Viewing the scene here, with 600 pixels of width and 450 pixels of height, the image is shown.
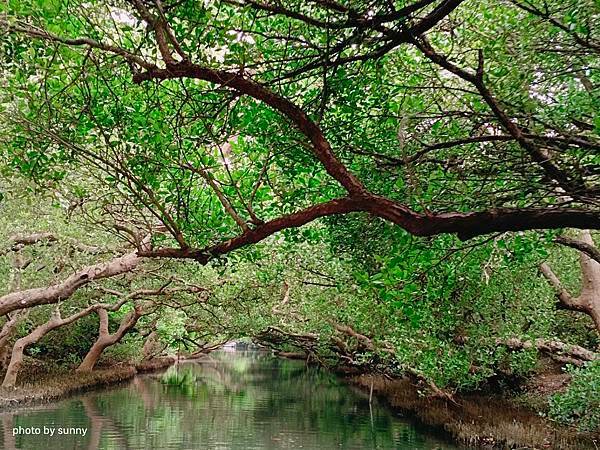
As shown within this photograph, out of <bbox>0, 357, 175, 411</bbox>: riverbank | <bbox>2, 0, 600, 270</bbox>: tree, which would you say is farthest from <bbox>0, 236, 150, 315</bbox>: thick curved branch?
<bbox>2, 0, 600, 270</bbox>: tree

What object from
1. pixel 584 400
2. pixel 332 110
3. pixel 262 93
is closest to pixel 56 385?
pixel 584 400

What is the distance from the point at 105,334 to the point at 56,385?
3.99 meters

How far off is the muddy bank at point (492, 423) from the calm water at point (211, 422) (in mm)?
729

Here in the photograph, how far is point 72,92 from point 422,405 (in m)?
17.1

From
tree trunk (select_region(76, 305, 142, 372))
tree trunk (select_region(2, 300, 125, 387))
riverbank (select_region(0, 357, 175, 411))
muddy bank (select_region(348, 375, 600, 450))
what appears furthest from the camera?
tree trunk (select_region(76, 305, 142, 372))

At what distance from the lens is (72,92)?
686 cm

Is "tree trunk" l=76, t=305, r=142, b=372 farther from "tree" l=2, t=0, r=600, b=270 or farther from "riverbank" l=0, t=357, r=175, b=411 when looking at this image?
"tree" l=2, t=0, r=600, b=270

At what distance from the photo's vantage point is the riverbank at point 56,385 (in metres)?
18.1

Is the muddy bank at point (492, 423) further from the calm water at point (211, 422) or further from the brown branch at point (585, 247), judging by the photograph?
the brown branch at point (585, 247)

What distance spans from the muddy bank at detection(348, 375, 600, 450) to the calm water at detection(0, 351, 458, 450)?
73 cm

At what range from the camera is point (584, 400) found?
12.5 meters

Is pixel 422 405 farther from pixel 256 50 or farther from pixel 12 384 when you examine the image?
pixel 256 50

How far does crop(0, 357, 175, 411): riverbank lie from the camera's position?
18078 millimetres

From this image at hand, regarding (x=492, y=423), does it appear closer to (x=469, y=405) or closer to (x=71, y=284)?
(x=469, y=405)
